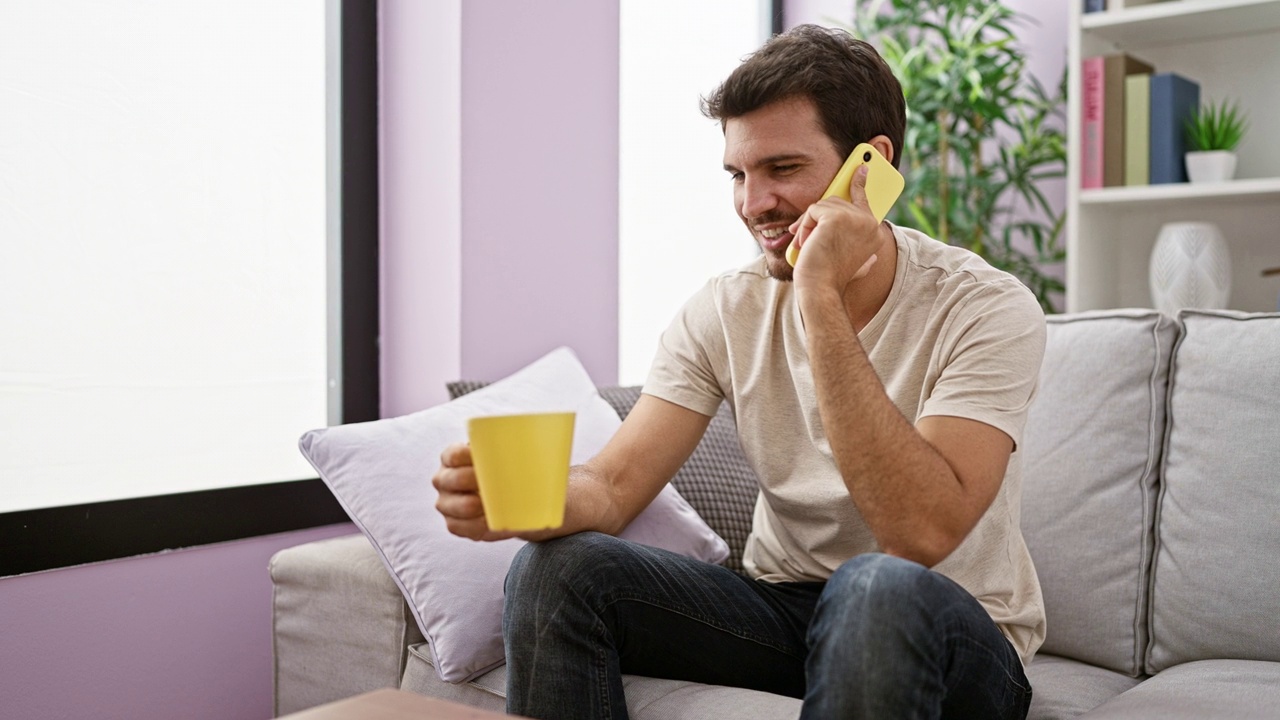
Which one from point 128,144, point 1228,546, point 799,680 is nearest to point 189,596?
point 128,144

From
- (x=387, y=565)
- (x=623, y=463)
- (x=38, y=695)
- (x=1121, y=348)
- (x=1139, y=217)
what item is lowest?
(x=38, y=695)

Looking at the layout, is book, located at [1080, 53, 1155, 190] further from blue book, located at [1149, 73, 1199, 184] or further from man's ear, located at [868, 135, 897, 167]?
man's ear, located at [868, 135, 897, 167]

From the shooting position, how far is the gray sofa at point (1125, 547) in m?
1.47

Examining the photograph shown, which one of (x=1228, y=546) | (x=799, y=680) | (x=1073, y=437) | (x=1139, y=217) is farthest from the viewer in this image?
(x=1139, y=217)

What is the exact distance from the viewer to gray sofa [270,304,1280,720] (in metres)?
1.47

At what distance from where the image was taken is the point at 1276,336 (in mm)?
1553

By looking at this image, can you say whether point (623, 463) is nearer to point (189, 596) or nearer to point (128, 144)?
point (189, 596)

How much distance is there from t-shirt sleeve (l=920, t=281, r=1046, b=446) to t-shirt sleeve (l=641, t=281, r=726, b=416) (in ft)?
1.11

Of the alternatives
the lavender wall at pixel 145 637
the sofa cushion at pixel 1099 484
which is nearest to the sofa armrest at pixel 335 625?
A: the lavender wall at pixel 145 637

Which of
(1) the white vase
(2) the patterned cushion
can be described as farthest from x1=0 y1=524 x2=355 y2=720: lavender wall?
(1) the white vase

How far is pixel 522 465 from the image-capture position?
860 millimetres

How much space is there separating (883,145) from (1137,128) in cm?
126

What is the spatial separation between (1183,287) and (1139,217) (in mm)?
367

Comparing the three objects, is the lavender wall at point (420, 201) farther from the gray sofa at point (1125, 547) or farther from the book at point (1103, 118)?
the book at point (1103, 118)
